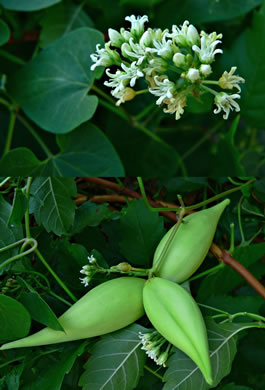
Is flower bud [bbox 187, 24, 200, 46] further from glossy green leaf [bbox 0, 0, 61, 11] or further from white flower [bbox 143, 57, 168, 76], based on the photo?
glossy green leaf [bbox 0, 0, 61, 11]

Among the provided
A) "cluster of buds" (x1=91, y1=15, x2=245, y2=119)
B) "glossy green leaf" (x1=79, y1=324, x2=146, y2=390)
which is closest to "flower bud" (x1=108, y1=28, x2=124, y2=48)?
"cluster of buds" (x1=91, y1=15, x2=245, y2=119)

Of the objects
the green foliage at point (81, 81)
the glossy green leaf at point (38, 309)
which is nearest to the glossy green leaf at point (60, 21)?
the green foliage at point (81, 81)

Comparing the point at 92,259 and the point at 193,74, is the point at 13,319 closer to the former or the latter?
the point at 92,259

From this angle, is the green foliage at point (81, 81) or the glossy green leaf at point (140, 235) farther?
the green foliage at point (81, 81)

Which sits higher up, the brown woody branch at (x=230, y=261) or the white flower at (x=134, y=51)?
the white flower at (x=134, y=51)

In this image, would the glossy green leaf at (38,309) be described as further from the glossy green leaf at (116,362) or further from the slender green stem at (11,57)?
the slender green stem at (11,57)

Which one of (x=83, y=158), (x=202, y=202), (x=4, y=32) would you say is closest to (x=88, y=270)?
(x=202, y=202)

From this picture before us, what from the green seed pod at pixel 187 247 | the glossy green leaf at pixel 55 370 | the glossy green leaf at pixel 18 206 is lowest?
the glossy green leaf at pixel 55 370

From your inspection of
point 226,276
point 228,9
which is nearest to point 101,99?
point 228,9
